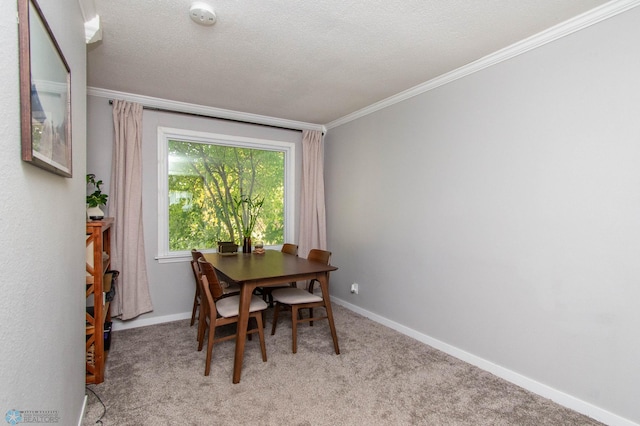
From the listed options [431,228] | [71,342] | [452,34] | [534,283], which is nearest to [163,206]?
[71,342]

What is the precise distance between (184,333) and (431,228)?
2.68 metres

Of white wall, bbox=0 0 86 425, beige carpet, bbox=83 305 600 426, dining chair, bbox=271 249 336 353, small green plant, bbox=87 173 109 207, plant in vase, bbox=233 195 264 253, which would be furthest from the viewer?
plant in vase, bbox=233 195 264 253

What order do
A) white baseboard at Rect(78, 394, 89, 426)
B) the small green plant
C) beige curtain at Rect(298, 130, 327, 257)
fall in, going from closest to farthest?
white baseboard at Rect(78, 394, 89, 426) → the small green plant → beige curtain at Rect(298, 130, 327, 257)

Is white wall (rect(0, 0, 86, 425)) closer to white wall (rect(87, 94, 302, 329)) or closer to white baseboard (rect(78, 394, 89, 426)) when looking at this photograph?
white baseboard (rect(78, 394, 89, 426))

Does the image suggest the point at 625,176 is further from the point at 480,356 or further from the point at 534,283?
the point at 480,356

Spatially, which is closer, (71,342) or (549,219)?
(71,342)

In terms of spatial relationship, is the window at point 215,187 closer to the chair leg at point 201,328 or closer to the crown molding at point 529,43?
the chair leg at point 201,328

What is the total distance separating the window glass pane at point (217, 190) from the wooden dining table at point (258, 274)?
61 cm

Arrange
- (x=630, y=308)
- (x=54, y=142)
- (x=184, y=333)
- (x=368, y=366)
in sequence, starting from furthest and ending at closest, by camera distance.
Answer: (x=184, y=333) < (x=368, y=366) < (x=630, y=308) < (x=54, y=142)

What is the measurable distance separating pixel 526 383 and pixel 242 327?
2112 mm

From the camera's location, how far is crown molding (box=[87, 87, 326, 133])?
11.1 feet

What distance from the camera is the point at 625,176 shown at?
1.93 metres

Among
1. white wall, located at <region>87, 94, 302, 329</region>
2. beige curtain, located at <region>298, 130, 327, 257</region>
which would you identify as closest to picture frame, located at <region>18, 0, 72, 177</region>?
white wall, located at <region>87, 94, 302, 329</region>

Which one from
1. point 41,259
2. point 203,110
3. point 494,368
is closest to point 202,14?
point 41,259
